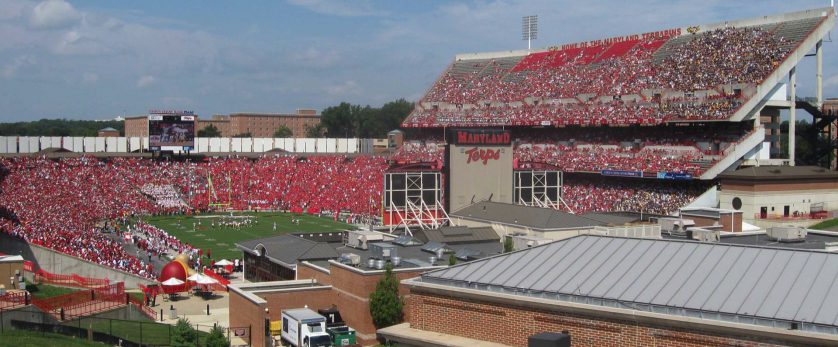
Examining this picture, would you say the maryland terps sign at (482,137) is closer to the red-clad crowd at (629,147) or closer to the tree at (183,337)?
the red-clad crowd at (629,147)

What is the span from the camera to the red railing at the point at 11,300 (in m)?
25.6

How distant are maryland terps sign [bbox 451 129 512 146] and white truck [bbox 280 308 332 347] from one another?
20.0m

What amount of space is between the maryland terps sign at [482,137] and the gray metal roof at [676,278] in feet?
84.3

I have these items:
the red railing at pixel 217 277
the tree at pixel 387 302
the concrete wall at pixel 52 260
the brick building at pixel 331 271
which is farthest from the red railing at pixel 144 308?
the tree at pixel 387 302

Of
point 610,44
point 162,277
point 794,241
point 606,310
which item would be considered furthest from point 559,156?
point 606,310

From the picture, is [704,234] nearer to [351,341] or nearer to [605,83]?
[351,341]

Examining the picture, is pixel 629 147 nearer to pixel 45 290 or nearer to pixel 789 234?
pixel 789 234

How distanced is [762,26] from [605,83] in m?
12.6

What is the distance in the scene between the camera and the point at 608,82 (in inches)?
2749

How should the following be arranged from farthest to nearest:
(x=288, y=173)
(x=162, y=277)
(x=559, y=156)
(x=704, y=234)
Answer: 1. (x=288, y=173)
2. (x=559, y=156)
3. (x=162, y=277)
4. (x=704, y=234)

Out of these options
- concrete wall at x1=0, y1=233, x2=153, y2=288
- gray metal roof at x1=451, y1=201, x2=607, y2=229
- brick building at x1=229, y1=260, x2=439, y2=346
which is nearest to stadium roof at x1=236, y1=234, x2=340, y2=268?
brick building at x1=229, y1=260, x2=439, y2=346

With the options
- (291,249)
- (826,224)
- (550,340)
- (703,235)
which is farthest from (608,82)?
(550,340)

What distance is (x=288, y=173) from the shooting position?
8262 centimetres

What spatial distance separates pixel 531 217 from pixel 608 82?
120 feet
